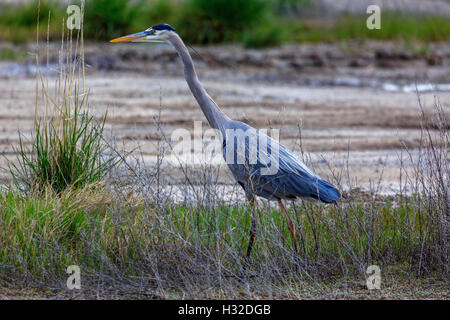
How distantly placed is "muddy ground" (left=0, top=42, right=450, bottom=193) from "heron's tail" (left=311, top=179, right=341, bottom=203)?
138cm

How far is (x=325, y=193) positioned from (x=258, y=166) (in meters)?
0.57

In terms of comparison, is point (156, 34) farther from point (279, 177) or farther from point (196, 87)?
point (279, 177)

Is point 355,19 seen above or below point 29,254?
above

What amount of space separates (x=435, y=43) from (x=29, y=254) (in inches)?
729

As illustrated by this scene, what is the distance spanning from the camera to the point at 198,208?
5.47 meters

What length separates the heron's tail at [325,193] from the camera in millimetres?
5594

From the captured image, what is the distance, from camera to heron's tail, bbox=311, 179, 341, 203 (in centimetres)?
559

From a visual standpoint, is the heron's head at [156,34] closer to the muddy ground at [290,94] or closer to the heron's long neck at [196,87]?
→ the heron's long neck at [196,87]

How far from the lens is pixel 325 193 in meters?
5.63

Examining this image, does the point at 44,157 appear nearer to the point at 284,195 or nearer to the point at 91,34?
the point at 284,195

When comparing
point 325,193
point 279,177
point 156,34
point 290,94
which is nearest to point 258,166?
point 279,177

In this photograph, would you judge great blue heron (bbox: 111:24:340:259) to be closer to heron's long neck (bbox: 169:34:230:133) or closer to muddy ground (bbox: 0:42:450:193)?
heron's long neck (bbox: 169:34:230:133)
